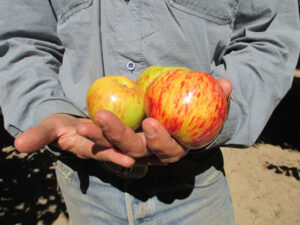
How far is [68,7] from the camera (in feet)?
5.55

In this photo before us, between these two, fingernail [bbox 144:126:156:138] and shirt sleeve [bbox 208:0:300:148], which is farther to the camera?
shirt sleeve [bbox 208:0:300:148]

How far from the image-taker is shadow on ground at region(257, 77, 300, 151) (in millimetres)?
7180

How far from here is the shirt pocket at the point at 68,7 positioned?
1.67 metres

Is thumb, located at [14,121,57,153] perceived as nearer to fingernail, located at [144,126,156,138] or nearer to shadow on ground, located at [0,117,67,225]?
fingernail, located at [144,126,156,138]

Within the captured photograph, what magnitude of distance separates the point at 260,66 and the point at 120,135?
1.16m

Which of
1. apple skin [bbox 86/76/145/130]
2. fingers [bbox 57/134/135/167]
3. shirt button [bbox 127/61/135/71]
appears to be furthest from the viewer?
shirt button [bbox 127/61/135/71]

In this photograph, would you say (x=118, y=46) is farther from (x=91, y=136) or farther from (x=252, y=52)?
(x=252, y=52)

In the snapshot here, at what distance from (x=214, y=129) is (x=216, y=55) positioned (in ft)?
2.49

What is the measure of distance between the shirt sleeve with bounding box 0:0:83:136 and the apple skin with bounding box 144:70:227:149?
27.2 inches

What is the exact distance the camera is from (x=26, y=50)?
1.73 metres

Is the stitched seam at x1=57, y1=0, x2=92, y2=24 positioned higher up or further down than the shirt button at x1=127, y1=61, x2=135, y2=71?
higher up

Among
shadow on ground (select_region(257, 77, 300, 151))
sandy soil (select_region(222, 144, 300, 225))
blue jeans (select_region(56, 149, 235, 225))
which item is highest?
blue jeans (select_region(56, 149, 235, 225))

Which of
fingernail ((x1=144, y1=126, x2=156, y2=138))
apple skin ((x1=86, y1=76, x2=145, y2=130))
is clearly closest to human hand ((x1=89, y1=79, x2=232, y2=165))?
fingernail ((x1=144, y1=126, x2=156, y2=138))

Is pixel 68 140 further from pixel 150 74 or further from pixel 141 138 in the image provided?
pixel 150 74
